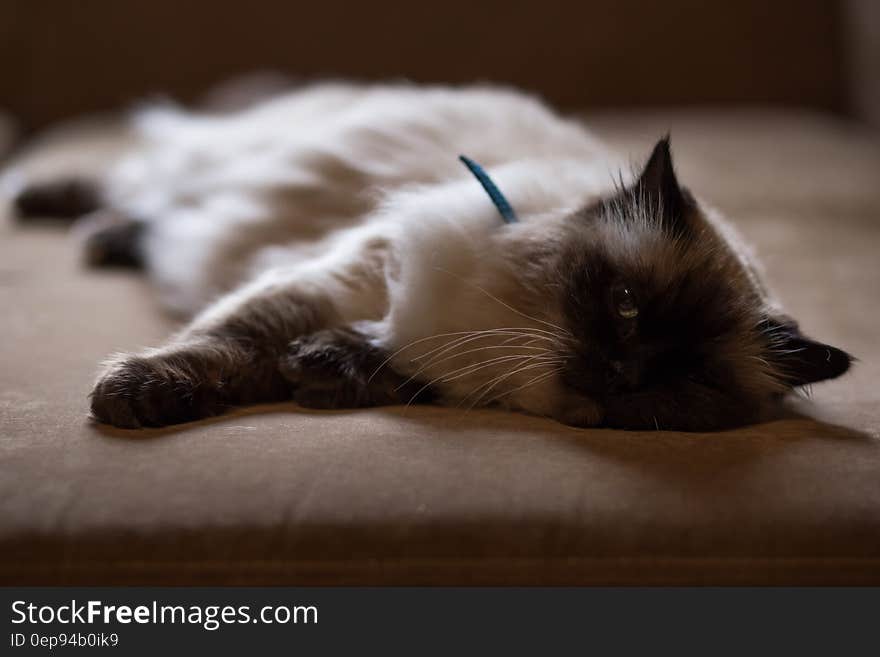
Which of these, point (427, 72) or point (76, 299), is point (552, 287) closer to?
point (76, 299)

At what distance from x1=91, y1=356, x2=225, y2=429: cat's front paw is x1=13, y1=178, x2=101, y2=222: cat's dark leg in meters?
1.56

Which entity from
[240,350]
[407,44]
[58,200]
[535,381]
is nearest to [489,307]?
[535,381]

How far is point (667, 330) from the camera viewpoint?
1361 millimetres

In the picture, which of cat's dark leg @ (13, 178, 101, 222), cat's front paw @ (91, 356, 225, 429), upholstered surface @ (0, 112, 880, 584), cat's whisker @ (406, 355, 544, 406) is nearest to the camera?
upholstered surface @ (0, 112, 880, 584)

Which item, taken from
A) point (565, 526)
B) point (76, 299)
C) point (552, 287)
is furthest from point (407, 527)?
point (76, 299)

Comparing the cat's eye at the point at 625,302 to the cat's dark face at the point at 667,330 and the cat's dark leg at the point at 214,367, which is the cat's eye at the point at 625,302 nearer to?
the cat's dark face at the point at 667,330

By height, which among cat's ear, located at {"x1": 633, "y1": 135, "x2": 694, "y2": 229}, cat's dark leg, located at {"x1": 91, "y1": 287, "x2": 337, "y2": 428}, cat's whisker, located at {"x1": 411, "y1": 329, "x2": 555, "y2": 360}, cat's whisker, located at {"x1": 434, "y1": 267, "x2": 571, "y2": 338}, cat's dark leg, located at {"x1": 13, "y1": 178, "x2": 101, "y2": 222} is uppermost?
cat's ear, located at {"x1": 633, "y1": 135, "x2": 694, "y2": 229}

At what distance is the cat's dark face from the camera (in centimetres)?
137

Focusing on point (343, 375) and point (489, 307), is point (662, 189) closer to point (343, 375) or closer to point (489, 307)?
point (489, 307)

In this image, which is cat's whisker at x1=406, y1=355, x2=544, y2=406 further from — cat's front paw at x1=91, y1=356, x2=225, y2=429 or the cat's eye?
cat's front paw at x1=91, y1=356, x2=225, y2=429

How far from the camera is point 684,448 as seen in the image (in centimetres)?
131

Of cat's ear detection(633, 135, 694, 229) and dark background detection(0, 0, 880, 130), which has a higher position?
dark background detection(0, 0, 880, 130)

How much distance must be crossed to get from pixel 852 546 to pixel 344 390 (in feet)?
2.56

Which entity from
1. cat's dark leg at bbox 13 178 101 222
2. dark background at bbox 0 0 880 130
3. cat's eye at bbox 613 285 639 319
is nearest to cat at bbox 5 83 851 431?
cat's eye at bbox 613 285 639 319
